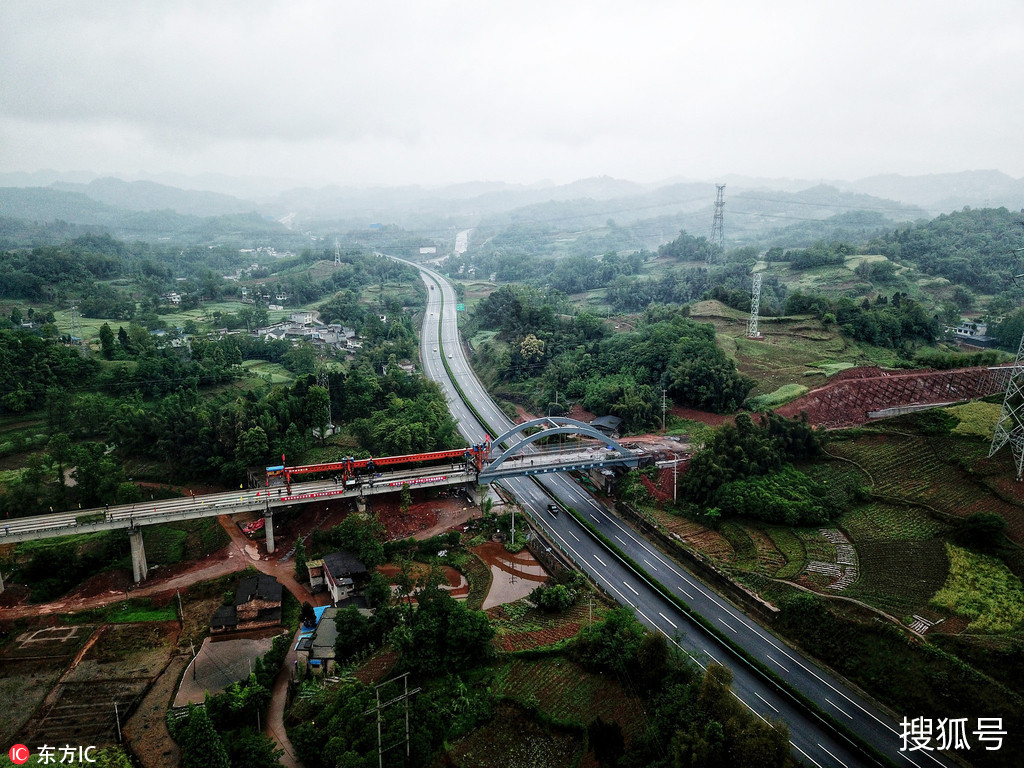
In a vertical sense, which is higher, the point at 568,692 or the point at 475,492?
the point at 475,492

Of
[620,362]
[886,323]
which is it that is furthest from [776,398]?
[886,323]

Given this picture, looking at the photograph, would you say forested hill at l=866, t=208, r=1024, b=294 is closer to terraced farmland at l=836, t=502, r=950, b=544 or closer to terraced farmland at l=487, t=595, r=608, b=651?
terraced farmland at l=836, t=502, r=950, b=544

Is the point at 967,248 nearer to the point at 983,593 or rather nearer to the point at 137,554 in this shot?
the point at 983,593

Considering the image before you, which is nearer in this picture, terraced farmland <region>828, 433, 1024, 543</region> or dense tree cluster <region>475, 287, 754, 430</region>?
terraced farmland <region>828, 433, 1024, 543</region>

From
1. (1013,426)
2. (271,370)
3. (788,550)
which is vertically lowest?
(788,550)

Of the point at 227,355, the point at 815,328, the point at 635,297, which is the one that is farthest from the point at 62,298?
the point at 815,328

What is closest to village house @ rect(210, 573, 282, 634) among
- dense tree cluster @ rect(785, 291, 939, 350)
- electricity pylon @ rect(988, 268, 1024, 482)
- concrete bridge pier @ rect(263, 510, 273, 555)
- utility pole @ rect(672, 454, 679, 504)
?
concrete bridge pier @ rect(263, 510, 273, 555)
